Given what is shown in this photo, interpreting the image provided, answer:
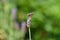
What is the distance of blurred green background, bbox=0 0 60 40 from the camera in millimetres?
1775

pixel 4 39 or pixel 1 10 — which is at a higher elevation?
pixel 1 10

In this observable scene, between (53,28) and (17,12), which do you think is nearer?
(53,28)

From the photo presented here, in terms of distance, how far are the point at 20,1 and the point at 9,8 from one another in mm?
143

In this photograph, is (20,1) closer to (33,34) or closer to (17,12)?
(17,12)

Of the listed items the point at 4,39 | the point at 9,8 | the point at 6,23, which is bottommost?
the point at 4,39

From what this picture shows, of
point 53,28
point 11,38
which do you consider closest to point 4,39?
point 11,38

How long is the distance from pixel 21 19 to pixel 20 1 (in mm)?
157

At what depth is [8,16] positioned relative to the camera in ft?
6.09

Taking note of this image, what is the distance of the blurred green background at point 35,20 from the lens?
178 cm

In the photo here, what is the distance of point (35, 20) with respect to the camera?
6.06ft

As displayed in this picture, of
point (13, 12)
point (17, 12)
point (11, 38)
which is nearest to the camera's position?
point (11, 38)

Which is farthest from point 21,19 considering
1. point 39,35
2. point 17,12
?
point 39,35

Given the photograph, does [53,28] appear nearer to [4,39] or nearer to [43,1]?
[43,1]

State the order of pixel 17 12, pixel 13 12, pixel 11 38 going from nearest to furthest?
pixel 11 38 → pixel 13 12 → pixel 17 12
